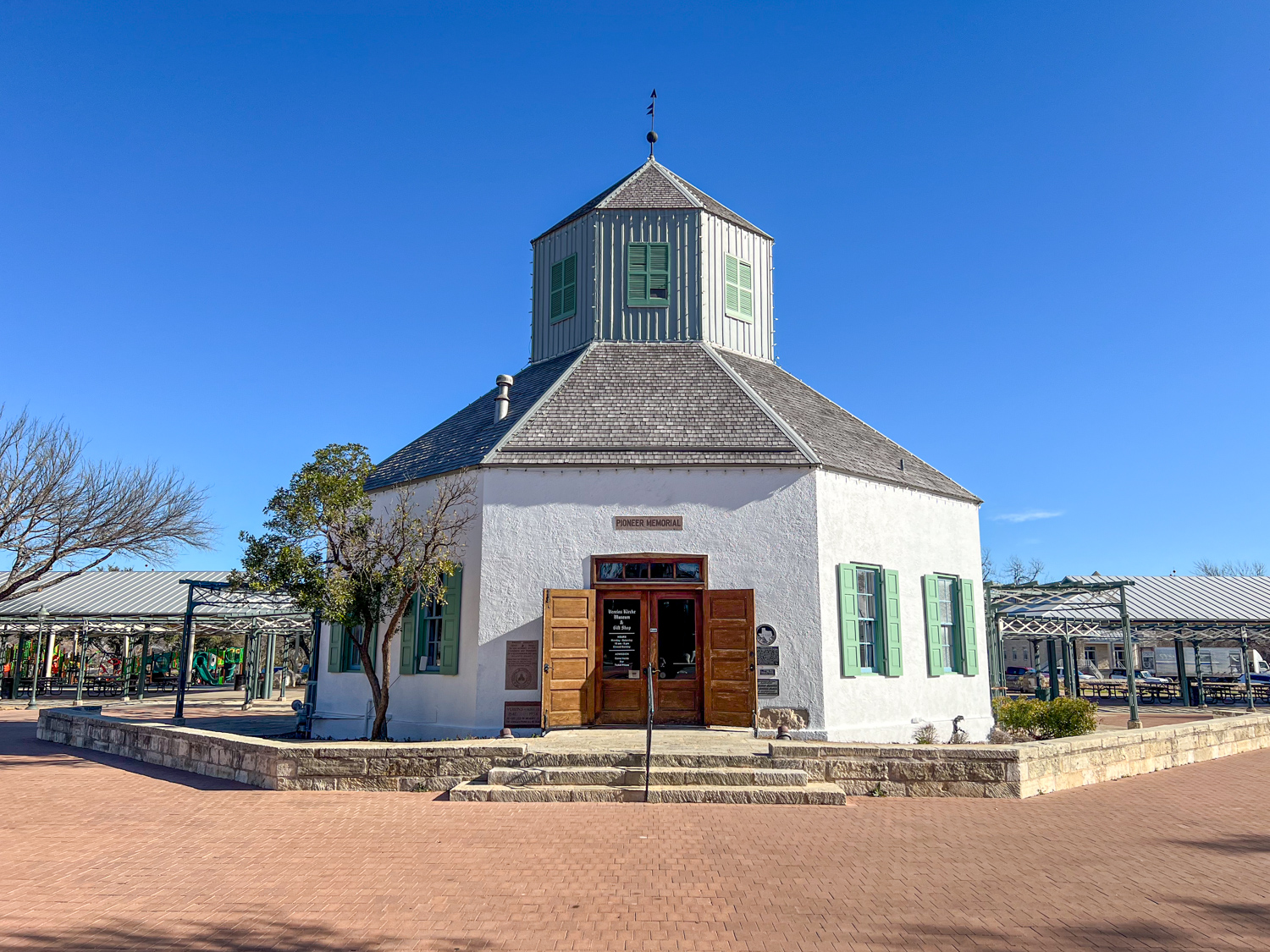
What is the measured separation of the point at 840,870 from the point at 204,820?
6679 mm

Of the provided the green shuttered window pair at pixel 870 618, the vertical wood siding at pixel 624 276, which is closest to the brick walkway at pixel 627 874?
the green shuttered window pair at pixel 870 618

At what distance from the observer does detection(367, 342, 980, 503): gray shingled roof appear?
14141mm

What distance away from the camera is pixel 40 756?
49.1ft

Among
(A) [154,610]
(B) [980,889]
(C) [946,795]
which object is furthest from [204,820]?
(A) [154,610]

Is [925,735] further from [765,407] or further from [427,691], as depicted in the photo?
[427,691]

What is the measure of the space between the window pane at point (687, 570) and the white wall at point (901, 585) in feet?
6.36

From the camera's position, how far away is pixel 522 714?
13.4 meters

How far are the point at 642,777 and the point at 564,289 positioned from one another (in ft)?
36.6

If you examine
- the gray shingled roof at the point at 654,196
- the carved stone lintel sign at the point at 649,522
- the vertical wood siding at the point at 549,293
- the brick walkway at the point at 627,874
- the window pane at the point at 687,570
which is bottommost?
the brick walkway at the point at 627,874

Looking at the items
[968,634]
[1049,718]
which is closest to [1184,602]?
[968,634]

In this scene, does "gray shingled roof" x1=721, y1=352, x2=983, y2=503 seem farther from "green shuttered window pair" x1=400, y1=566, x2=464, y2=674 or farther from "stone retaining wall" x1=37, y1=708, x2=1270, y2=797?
"green shuttered window pair" x1=400, y1=566, x2=464, y2=674

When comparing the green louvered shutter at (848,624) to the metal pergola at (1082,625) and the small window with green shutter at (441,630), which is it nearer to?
the metal pergola at (1082,625)

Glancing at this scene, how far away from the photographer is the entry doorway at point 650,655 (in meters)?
13.5

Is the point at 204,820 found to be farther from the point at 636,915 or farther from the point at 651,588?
the point at 651,588
